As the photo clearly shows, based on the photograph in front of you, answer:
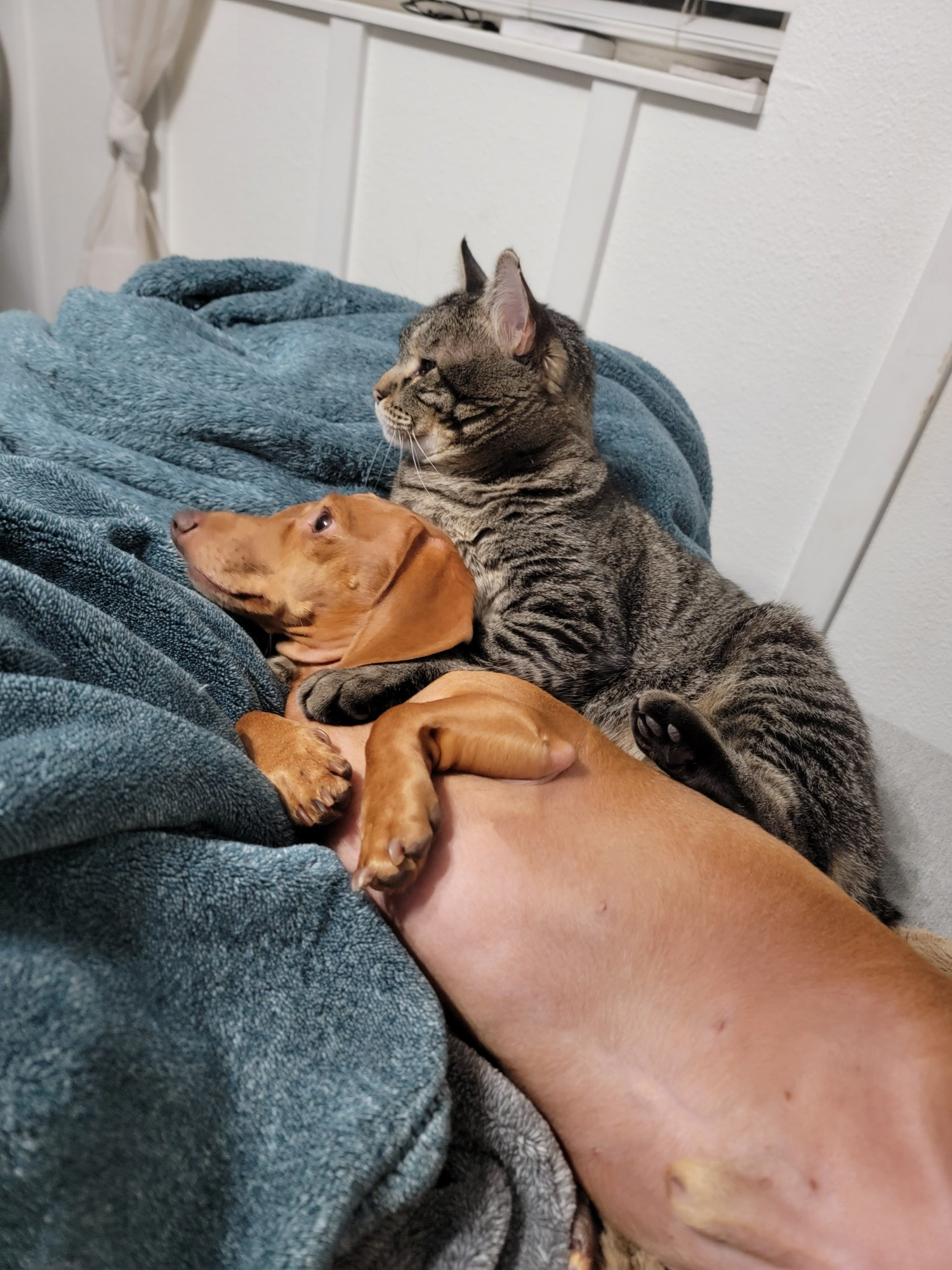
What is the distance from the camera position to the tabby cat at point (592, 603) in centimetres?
123

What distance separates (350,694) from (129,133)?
2.77 metres

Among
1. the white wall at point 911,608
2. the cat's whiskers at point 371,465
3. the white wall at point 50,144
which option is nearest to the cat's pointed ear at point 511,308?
the cat's whiskers at point 371,465

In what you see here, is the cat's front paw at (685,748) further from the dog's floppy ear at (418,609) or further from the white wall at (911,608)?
the white wall at (911,608)

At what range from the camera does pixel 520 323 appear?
1.50 meters

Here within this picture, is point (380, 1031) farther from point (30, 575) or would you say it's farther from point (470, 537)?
point (470, 537)

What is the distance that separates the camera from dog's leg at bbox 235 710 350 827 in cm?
88

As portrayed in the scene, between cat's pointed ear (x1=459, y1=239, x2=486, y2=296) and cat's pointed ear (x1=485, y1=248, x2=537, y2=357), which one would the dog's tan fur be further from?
cat's pointed ear (x1=459, y1=239, x2=486, y2=296)

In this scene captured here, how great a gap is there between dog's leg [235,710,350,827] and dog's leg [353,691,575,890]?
40 millimetres

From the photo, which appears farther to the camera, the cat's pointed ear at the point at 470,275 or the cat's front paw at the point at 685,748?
the cat's pointed ear at the point at 470,275

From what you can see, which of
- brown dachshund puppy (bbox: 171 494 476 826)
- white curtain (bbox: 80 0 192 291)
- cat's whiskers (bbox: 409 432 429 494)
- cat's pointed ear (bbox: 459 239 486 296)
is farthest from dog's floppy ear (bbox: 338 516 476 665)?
white curtain (bbox: 80 0 192 291)

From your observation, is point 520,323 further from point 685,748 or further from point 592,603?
point 685,748

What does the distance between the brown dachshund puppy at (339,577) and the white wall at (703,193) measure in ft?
4.57

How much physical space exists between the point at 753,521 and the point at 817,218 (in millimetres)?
771

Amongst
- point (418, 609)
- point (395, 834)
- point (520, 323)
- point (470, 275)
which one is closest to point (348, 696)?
point (418, 609)
